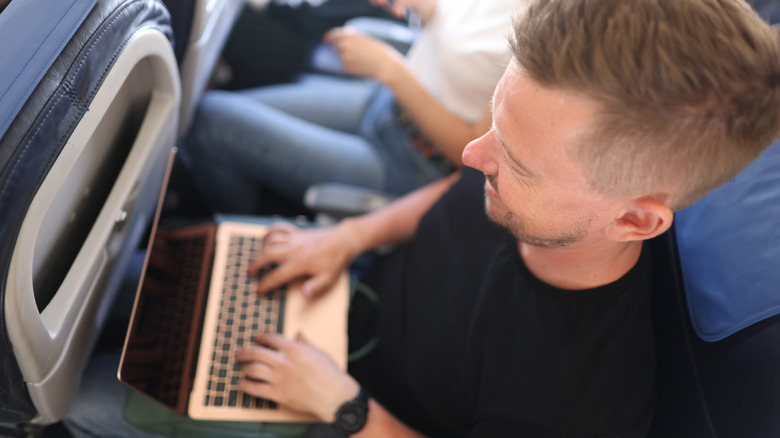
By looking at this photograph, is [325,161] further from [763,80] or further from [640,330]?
[763,80]

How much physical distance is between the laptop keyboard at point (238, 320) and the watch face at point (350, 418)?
0.42 ft

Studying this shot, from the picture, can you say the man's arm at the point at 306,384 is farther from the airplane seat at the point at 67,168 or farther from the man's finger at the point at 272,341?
the airplane seat at the point at 67,168

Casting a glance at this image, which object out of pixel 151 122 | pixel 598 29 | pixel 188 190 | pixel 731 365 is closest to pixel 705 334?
pixel 731 365

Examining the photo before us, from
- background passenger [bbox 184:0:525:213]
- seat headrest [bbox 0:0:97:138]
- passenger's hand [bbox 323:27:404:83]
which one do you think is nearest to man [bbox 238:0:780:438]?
background passenger [bbox 184:0:525:213]

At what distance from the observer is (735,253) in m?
0.76

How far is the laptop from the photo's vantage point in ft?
3.15

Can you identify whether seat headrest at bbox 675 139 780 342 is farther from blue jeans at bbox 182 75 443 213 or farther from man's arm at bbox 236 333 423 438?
blue jeans at bbox 182 75 443 213

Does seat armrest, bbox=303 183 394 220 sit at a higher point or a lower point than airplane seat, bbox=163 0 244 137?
lower

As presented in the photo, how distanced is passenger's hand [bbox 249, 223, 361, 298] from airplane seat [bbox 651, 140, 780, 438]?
0.61 meters

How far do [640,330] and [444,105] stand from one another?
0.69m

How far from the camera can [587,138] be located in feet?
2.18

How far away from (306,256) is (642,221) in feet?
2.10

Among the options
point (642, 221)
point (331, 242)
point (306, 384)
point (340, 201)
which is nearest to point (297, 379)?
point (306, 384)

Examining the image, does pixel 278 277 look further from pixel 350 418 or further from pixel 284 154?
pixel 284 154
